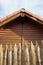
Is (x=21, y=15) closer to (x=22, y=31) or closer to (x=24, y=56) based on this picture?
(x=22, y=31)

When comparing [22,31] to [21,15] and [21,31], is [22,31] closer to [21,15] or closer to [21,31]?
[21,31]

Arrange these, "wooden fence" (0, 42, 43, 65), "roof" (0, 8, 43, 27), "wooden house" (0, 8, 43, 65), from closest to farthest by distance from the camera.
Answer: "wooden fence" (0, 42, 43, 65), "roof" (0, 8, 43, 27), "wooden house" (0, 8, 43, 65)

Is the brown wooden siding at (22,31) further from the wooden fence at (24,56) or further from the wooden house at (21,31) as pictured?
the wooden fence at (24,56)

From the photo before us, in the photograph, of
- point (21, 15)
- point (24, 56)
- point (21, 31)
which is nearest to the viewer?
point (24, 56)

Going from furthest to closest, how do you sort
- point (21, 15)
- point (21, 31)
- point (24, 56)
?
point (21, 31) < point (21, 15) < point (24, 56)

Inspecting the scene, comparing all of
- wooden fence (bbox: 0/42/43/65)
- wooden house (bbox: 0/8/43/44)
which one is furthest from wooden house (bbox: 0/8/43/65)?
wooden fence (bbox: 0/42/43/65)

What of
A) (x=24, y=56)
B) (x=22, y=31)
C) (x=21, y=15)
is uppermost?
(x=21, y=15)

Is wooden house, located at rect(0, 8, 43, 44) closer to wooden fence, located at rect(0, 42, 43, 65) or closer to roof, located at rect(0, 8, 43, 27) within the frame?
roof, located at rect(0, 8, 43, 27)

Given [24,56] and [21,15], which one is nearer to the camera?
[24,56]

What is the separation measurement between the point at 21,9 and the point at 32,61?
4232mm

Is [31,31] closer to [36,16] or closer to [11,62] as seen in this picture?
[36,16]

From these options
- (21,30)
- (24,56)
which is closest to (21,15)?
(21,30)

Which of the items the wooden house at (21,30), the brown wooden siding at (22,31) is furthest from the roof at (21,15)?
the brown wooden siding at (22,31)

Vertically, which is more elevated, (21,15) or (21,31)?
(21,15)
